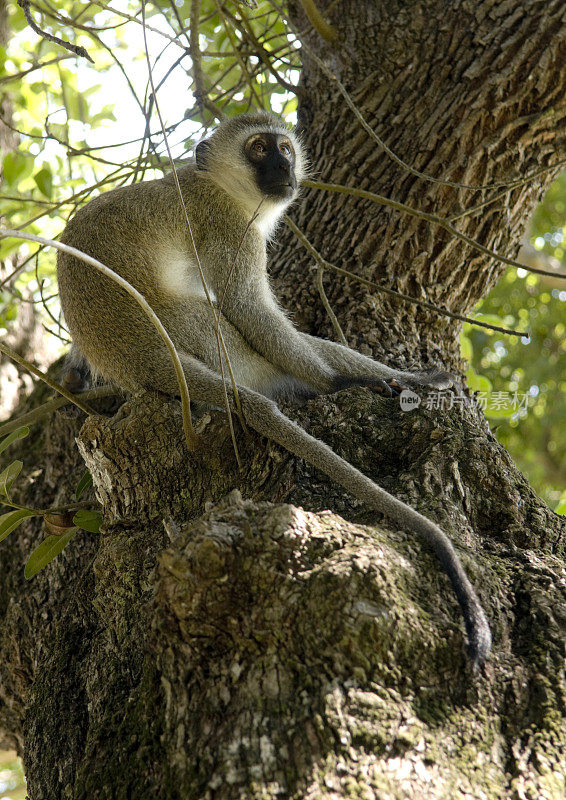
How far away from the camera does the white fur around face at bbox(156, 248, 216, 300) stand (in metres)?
3.81

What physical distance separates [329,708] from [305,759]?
0.13m

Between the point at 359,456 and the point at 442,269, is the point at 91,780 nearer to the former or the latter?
the point at 359,456

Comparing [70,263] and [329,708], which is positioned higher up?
[70,263]

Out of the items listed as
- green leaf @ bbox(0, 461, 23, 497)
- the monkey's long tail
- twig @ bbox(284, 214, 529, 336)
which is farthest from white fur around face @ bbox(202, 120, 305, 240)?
green leaf @ bbox(0, 461, 23, 497)

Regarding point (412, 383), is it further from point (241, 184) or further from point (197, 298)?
point (241, 184)

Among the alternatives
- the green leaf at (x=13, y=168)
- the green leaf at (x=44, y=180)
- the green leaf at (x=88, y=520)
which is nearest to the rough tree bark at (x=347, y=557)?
the green leaf at (x=88, y=520)

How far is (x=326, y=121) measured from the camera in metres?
4.55

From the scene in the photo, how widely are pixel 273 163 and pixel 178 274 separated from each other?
102 centimetres

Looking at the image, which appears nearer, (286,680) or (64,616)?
(286,680)

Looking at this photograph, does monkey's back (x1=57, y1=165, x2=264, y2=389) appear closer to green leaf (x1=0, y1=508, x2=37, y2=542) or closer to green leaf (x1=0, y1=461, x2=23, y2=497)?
green leaf (x1=0, y1=461, x2=23, y2=497)

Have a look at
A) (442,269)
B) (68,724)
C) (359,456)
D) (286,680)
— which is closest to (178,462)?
(359,456)

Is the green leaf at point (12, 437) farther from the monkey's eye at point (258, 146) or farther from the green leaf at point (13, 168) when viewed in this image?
the monkey's eye at point (258, 146)

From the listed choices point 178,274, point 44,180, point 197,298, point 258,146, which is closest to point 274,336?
point 197,298

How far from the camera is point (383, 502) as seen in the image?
2.48 metres
